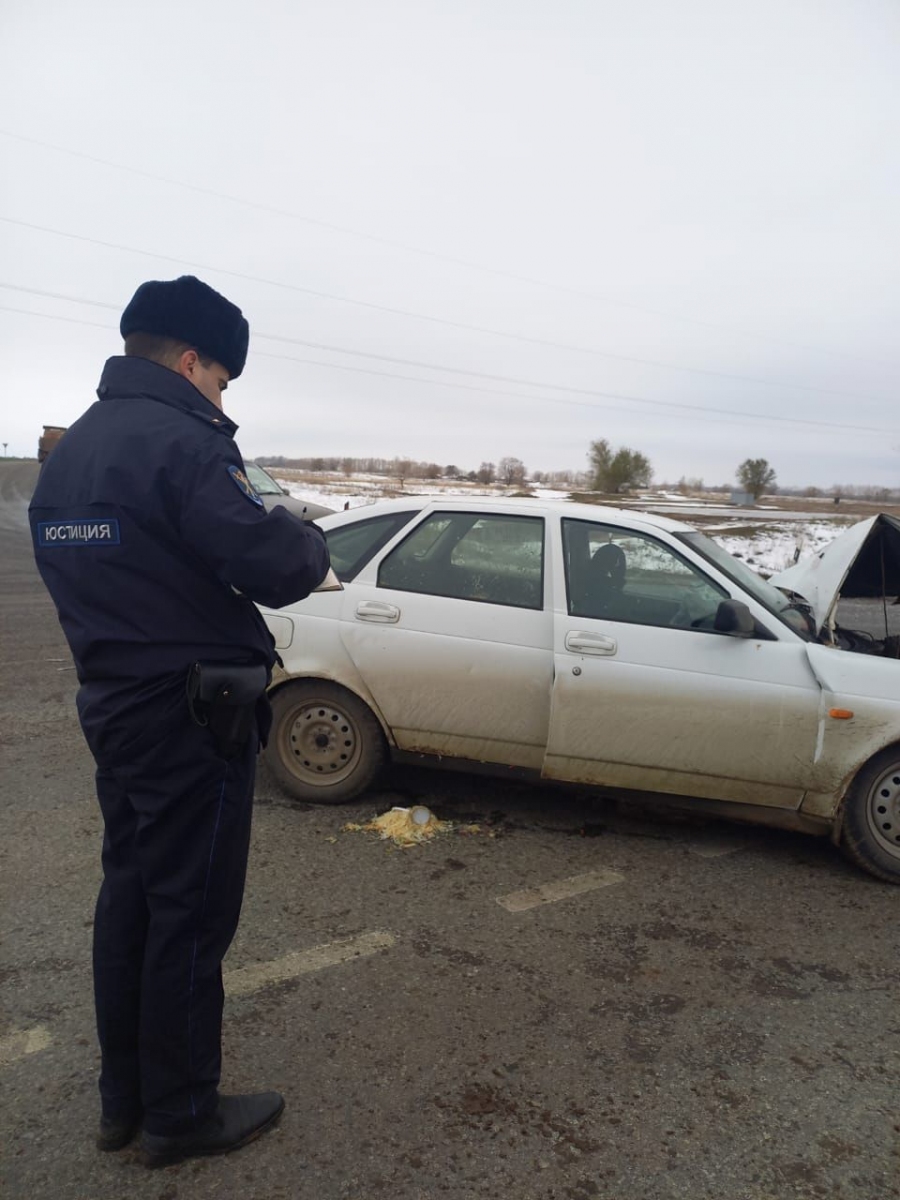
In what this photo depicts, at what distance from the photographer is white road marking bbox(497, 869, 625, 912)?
11.6ft

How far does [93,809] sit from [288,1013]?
6.43 ft

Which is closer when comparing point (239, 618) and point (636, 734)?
point (239, 618)

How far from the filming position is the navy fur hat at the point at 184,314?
83.7 inches

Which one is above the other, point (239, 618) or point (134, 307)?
point (134, 307)

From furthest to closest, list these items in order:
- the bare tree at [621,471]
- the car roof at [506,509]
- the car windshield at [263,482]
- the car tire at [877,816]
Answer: the bare tree at [621,471], the car windshield at [263,482], the car roof at [506,509], the car tire at [877,816]

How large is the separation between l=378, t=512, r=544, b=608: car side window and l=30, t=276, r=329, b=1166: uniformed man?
2155 millimetres

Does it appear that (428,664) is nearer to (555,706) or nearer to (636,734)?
(555,706)

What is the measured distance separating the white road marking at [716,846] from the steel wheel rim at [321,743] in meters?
1.75

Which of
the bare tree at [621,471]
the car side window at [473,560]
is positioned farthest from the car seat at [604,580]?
the bare tree at [621,471]

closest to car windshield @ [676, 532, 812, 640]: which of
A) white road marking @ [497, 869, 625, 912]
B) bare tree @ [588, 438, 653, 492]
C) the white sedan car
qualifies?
the white sedan car

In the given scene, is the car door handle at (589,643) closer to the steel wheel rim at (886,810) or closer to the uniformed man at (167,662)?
the steel wheel rim at (886,810)

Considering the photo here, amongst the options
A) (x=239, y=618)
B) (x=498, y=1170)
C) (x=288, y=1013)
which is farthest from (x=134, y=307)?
(x=498, y=1170)

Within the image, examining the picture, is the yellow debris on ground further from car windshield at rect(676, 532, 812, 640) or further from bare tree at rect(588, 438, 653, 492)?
bare tree at rect(588, 438, 653, 492)

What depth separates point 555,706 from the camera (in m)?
4.00
